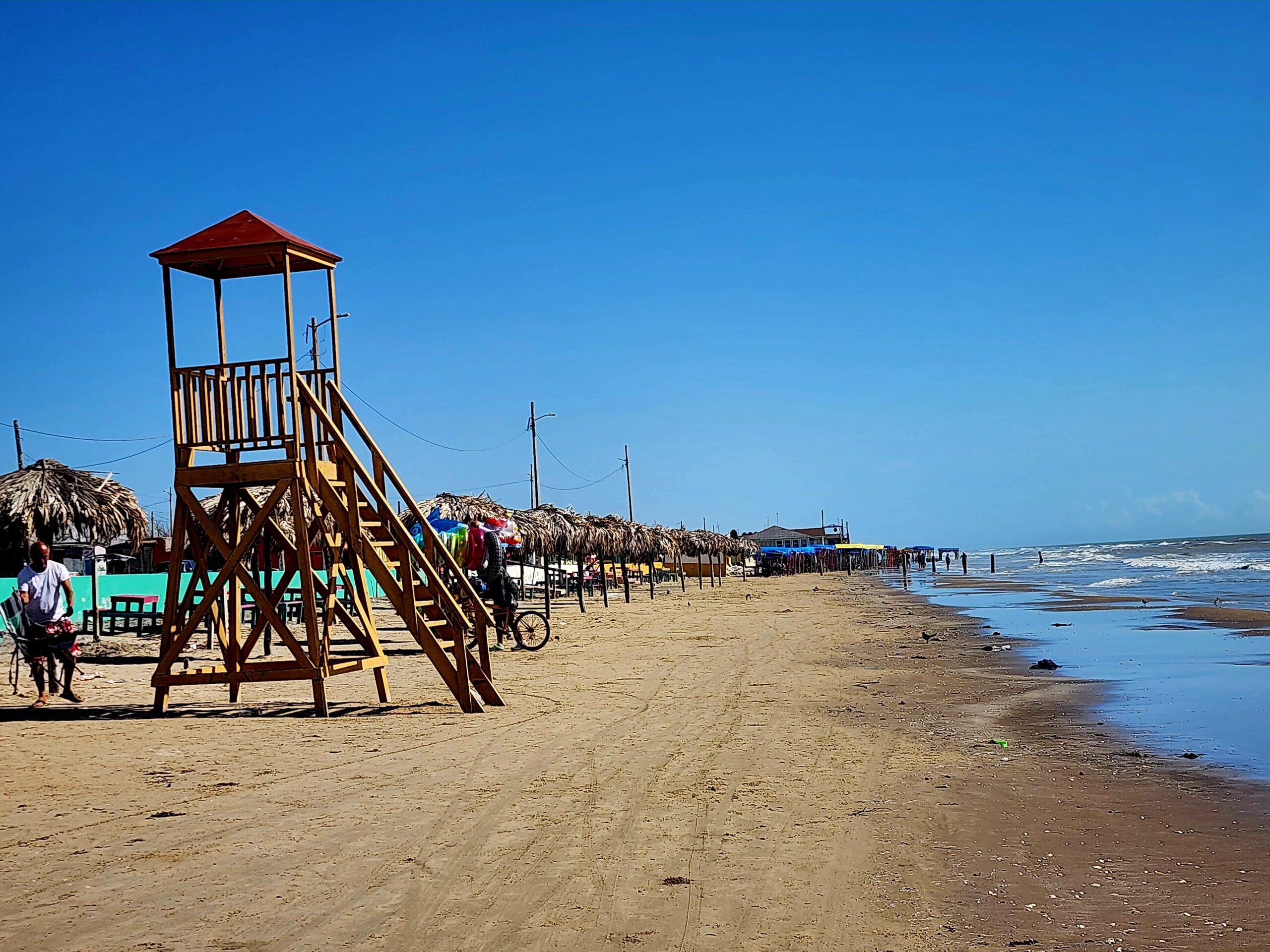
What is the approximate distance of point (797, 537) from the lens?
379 ft

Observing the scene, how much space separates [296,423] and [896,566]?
93.4 metres

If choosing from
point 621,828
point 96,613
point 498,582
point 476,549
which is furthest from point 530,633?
point 621,828

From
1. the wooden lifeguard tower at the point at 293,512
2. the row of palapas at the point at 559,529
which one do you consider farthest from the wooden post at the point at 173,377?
the row of palapas at the point at 559,529

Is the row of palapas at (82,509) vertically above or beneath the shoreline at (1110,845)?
above

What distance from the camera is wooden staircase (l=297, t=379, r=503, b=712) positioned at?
9.60 metres

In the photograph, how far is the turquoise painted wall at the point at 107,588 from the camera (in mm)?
18500

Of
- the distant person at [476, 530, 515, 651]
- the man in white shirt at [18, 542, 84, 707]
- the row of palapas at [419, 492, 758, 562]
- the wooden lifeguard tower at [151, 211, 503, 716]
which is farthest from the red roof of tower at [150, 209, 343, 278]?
the row of palapas at [419, 492, 758, 562]

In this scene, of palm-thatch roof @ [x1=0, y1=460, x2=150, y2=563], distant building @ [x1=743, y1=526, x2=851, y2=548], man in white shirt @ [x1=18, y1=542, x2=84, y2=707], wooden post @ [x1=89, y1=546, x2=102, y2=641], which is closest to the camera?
man in white shirt @ [x1=18, y1=542, x2=84, y2=707]

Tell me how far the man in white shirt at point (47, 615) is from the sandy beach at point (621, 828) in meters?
0.46

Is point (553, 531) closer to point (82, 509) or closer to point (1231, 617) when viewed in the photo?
point (82, 509)

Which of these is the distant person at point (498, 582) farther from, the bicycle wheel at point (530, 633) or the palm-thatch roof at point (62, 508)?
the palm-thatch roof at point (62, 508)

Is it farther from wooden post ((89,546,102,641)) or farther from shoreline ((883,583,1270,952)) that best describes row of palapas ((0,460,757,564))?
shoreline ((883,583,1270,952))

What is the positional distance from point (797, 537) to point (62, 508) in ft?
332

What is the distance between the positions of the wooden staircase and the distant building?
99520 millimetres
